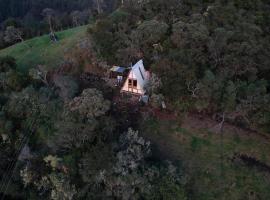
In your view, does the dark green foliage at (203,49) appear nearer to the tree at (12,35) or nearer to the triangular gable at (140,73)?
the triangular gable at (140,73)

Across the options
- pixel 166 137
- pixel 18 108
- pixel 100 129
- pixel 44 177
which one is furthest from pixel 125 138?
pixel 18 108

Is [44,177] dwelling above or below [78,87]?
below

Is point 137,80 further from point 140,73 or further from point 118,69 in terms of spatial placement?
point 118,69

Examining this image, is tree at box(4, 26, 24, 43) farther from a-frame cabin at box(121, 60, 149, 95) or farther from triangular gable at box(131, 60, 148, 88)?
triangular gable at box(131, 60, 148, 88)

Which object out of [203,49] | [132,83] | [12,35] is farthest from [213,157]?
[12,35]

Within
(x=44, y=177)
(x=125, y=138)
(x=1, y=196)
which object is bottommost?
(x=1, y=196)

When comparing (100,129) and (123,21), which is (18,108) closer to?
(100,129)
